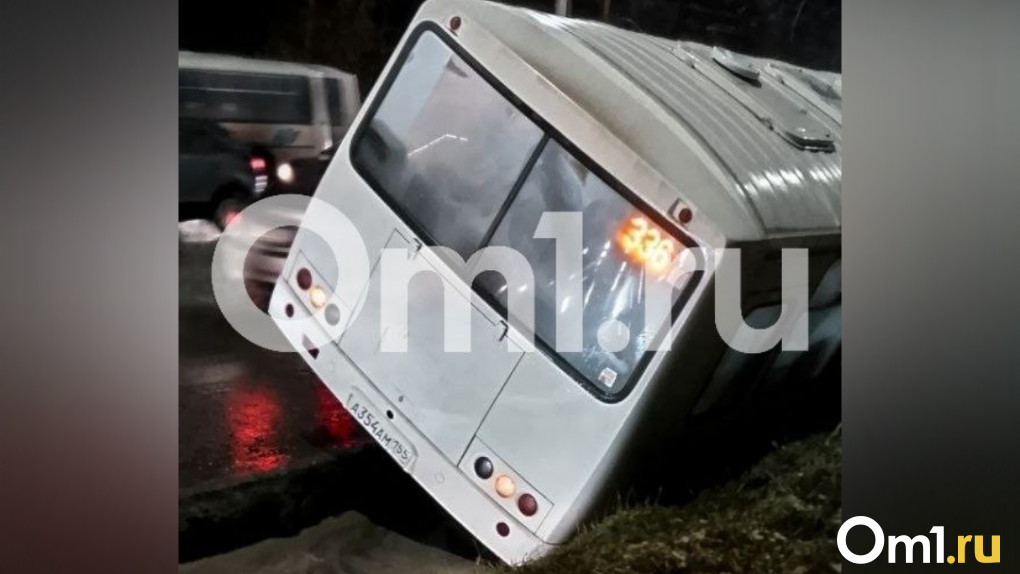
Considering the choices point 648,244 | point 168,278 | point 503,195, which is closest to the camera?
point 648,244

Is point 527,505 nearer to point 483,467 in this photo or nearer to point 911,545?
point 483,467

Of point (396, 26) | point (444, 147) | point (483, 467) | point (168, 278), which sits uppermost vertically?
point (396, 26)

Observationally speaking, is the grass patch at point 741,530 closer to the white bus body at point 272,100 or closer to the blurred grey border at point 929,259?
the blurred grey border at point 929,259

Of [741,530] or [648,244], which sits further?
[741,530]

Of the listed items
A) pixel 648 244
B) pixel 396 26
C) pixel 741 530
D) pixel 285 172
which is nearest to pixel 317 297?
pixel 285 172

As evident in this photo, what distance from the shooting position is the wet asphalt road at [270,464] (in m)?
2.54

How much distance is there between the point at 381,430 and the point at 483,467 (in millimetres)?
276

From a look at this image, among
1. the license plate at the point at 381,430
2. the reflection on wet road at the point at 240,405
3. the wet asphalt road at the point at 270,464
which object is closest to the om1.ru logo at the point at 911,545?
the wet asphalt road at the point at 270,464

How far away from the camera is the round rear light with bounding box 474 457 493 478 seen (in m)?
2.50

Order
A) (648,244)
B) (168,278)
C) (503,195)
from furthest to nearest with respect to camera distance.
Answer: (168,278), (503,195), (648,244)

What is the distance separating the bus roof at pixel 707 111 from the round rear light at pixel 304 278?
0.70 m

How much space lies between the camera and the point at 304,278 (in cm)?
258

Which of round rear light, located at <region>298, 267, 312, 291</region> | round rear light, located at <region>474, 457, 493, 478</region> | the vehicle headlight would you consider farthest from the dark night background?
round rear light, located at <region>474, 457, 493, 478</region>

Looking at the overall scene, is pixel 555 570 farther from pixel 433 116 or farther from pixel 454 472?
pixel 433 116
